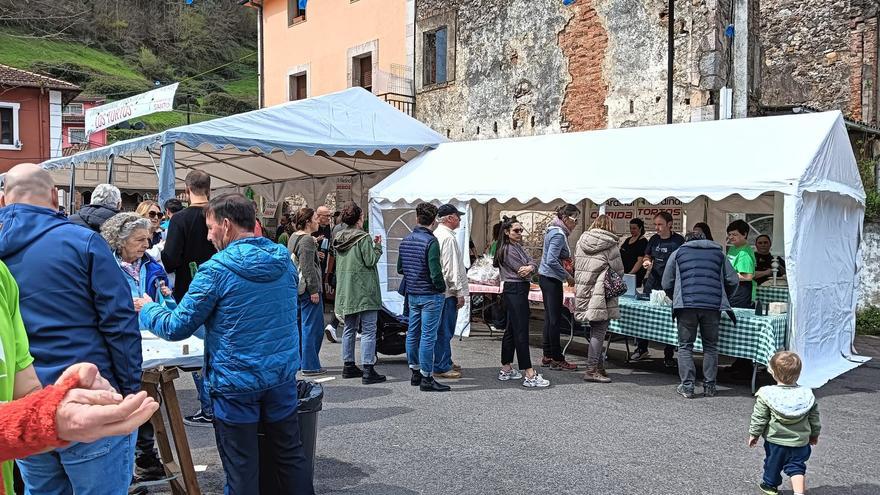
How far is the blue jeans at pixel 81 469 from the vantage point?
7.61 feet

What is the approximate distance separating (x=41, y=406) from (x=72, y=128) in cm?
3595

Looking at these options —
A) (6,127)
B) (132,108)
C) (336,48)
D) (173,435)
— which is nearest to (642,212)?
(132,108)

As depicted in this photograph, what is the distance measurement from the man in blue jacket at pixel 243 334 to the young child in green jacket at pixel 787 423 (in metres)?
2.57

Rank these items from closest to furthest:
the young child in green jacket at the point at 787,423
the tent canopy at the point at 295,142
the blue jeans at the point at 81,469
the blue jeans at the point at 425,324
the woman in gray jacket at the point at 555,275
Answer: the blue jeans at the point at 81,469
the young child in green jacket at the point at 787,423
the blue jeans at the point at 425,324
the woman in gray jacket at the point at 555,275
the tent canopy at the point at 295,142

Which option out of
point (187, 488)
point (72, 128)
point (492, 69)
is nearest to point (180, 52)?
point (72, 128)

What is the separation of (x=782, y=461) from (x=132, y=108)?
450 inches

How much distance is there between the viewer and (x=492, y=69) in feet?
48.9

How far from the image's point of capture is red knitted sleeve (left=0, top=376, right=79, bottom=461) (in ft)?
3.66

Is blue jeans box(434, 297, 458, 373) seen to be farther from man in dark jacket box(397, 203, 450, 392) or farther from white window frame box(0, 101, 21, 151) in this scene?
white window frame box(0, 101, 21, 151)

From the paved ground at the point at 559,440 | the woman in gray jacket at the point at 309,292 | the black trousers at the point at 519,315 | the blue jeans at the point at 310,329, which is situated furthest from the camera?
the blue jeans at the point at 310,329

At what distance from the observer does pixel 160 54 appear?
47.3 m

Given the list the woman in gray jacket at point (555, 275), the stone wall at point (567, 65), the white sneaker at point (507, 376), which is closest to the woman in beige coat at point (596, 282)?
the woman in gray jacket at point (555, 275)

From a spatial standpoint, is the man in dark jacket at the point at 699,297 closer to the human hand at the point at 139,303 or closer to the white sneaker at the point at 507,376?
the white sneaker at the point at 507,376

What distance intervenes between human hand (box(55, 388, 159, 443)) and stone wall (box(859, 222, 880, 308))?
12.5 meters
